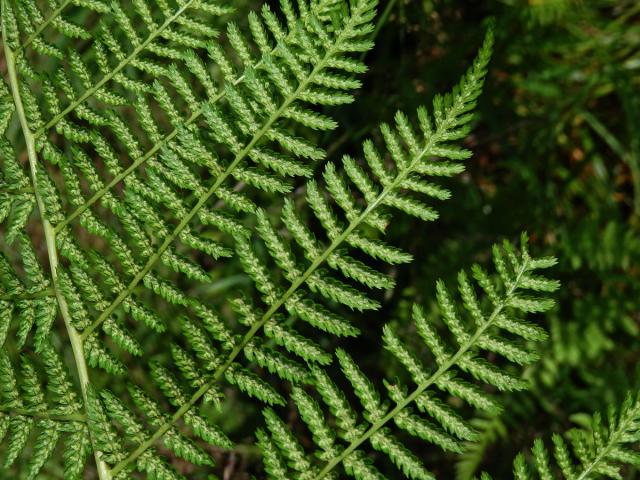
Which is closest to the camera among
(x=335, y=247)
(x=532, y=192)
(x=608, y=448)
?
(x=608, y=448)

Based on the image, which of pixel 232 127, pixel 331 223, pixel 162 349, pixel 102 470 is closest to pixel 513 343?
pixel 331 223

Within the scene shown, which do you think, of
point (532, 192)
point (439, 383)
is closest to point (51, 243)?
point (439, 383)

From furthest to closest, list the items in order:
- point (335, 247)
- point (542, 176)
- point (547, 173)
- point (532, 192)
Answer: point (542, 176)
point (547, 173)
point (532, 192)
point (335, 247)

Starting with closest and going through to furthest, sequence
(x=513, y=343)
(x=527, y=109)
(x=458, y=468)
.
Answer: (x=513, y=343) → (x=458, y=468) → (x=527, y=109)

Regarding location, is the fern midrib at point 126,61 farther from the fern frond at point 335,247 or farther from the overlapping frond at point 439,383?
the overlapping frond at point 439,383

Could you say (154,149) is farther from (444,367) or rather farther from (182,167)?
(444,367)

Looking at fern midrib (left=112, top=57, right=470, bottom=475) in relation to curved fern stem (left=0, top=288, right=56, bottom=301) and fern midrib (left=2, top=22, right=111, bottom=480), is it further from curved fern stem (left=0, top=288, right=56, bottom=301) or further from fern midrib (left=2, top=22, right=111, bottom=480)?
curved fern stem (left=0, top=288, right=56, bottom=301)

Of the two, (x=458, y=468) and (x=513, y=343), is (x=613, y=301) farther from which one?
(x=513, y=343)
